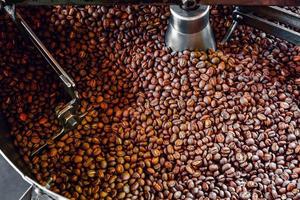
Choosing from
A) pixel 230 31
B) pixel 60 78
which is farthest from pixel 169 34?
pixel 60 78

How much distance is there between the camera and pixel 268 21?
2.34 metres

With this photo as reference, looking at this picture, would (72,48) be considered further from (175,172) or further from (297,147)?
(297,147)

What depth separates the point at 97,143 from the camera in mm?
2164

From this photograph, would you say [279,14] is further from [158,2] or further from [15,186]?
[15,186]

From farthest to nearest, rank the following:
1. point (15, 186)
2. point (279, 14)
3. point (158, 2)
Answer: point (279, 14)
point (158, 2)
point (15, 186)

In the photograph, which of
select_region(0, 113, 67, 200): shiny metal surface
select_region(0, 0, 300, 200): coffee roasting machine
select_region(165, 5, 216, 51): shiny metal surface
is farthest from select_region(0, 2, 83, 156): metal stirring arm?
select_region(165, 5, 216, 51): shiny metal surface

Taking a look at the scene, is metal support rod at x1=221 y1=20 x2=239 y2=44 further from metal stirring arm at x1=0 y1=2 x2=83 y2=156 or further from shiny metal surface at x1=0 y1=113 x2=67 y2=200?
shiny metal surface at x1=0 y1=113 x2=67 y2=200

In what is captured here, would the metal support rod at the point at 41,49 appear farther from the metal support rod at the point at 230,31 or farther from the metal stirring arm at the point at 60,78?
the metal support rod at the point at 230,31

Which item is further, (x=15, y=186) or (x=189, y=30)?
(x=189, y=30)

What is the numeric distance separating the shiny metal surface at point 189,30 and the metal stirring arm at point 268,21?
13 centimetres

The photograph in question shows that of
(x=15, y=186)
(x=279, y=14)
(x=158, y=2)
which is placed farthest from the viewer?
(x=279, y=14)

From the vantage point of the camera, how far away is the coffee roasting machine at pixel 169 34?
6.01 ft

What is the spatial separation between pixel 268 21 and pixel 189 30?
Answer: 361mm

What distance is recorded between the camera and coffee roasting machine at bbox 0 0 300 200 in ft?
6.01
